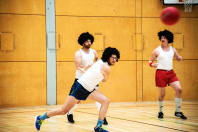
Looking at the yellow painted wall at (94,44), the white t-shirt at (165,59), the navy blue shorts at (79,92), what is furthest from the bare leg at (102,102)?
the yellow painted wall at (94,44)

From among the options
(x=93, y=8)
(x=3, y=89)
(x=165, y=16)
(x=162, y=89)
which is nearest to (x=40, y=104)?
(x=3, y=89)

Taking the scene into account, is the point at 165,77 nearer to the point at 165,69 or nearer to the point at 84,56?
the point at 165,69

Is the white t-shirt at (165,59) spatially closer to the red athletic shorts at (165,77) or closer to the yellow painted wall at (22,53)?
the red athletic shorts at (165,77)

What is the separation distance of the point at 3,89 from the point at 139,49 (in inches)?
159

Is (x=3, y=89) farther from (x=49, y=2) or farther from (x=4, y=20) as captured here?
(x=49, y=2)

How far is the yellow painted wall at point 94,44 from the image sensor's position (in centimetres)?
912

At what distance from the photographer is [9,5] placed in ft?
29.7

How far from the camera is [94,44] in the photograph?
9.62 meters

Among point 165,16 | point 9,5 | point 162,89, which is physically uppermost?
point 9,5

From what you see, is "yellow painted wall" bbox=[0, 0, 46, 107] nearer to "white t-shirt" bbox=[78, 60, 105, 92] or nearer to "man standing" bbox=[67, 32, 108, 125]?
"man standing" bbox=[67, 32, 108, 125]

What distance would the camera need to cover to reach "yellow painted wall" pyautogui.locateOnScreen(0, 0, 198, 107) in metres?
9.12

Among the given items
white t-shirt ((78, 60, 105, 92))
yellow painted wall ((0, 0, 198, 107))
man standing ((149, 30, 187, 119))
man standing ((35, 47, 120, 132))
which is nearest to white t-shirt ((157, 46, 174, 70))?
man standing ((149, 30, 187, 119))

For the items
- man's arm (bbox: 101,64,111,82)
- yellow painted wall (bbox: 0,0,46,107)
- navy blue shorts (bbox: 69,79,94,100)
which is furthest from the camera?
yellow painted wall (bbox: 0,0,46,107)

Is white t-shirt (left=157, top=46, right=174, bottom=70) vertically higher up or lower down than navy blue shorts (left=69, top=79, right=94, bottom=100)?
higher up
